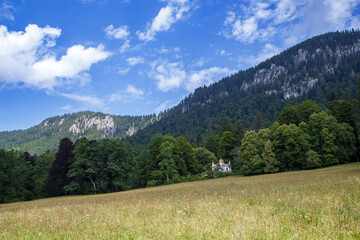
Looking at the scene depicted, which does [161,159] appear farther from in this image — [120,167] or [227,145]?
[227,145]

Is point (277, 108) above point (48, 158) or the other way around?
above

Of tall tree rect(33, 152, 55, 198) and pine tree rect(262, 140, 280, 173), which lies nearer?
pine tree rect(262, 140, 280, 173)

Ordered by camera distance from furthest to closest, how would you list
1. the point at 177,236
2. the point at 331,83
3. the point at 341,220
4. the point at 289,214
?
the point at 331,83, the point at 289,214, the point at 341,220, the point at 177,236

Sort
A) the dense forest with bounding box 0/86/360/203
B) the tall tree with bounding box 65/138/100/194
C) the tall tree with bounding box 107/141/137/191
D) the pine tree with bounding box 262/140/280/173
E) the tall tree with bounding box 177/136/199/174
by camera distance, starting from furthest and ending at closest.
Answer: the tall tree with bounding box 177/136/199/174, the pine tree with bounding box 262/140/280/173, the tall tree with bounding box 107/141/137/191, the dense forest with bounding box 0/86/360/203, the tall tree with bounding box 65/138/100/194

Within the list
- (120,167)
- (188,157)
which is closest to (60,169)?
(120,167)

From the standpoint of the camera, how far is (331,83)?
179500mm

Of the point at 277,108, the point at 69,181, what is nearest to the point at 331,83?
the point at 277,108

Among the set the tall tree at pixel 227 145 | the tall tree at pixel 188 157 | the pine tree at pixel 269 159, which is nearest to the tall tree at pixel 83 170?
the tall tree at pixel 188 157

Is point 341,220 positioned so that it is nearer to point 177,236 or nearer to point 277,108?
point 177,236

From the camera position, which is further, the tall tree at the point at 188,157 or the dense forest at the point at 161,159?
the tall tree at the point at 188,157

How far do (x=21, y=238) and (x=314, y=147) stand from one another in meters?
54.2

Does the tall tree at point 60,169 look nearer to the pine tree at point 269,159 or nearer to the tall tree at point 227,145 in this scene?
the pine tree at point 269,159

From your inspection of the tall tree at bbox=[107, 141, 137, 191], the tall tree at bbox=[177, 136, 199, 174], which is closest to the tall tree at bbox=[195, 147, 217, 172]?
the tall tree at bbox=[177, 136, 199, 174]

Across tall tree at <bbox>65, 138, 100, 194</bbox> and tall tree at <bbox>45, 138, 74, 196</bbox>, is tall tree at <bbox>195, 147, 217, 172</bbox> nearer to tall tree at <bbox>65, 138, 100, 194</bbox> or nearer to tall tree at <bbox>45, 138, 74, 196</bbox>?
tall tree at <bbox>65, 138, 100, 194</bbox>
